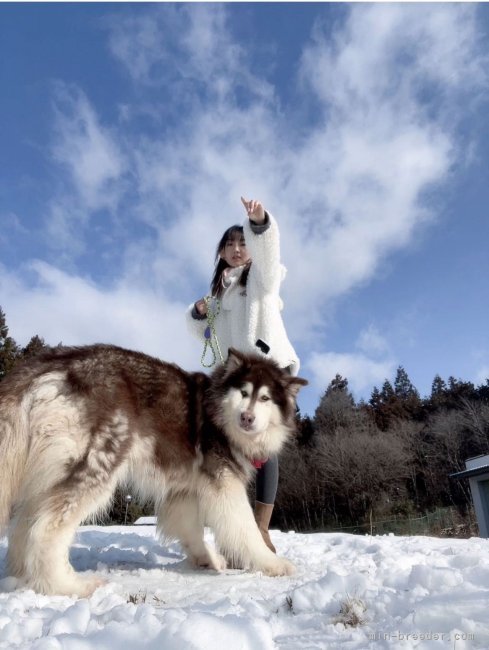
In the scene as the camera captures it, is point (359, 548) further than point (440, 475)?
No

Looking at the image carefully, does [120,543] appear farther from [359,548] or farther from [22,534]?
[359,548]

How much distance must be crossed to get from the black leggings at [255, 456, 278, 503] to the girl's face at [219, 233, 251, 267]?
2333 mm

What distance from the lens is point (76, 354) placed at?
3.99m

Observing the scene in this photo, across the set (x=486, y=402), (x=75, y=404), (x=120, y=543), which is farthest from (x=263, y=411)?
(x=486, y=402)

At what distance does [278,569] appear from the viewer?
3.98 metres

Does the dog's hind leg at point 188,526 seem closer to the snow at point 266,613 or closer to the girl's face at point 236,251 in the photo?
the snow at point 266,613

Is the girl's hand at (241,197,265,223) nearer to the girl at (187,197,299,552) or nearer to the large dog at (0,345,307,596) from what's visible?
the girl at (187,197,299,552)

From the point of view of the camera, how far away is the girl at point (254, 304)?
194 inches

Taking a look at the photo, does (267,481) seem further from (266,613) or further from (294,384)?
(266,613)

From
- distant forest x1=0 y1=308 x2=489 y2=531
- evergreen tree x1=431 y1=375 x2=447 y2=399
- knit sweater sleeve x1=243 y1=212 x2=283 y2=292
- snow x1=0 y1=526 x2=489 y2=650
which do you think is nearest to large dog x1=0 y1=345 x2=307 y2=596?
snow x1=0 y1=526 x2=489 y2=650

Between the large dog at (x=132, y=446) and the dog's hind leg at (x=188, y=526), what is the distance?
0.01 metres

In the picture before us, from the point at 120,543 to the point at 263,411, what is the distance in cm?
294

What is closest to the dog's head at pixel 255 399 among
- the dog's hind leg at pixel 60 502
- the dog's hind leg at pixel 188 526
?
the dog's hind leg at pixel 188 526

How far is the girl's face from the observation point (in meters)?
5.67
